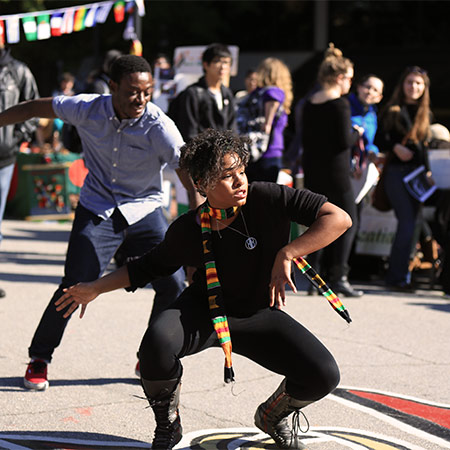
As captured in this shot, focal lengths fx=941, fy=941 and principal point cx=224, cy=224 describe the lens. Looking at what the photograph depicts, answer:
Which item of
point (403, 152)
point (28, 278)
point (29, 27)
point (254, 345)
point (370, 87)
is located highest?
point (29, 27)

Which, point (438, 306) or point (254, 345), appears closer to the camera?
point (254, 345)

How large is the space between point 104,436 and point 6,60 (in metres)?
4.27

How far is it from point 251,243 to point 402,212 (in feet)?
14.8

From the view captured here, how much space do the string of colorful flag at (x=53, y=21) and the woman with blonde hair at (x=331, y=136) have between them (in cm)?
270

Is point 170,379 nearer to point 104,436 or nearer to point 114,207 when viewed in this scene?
point 104,436

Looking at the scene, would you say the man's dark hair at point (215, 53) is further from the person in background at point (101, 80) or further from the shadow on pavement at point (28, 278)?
the shadow on pavement at point (28, 278)

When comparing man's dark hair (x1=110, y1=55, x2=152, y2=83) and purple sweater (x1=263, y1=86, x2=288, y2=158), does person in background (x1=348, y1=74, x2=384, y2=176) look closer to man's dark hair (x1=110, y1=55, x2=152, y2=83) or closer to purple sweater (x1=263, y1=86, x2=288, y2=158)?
purple sweater (x1=263, y1=86, x2=288, y2=158)

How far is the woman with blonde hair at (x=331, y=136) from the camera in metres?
7.54

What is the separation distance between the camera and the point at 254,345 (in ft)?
13.3

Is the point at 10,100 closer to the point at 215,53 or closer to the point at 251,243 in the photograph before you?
the point at 215,53

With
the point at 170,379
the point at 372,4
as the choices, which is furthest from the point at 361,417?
the point at 372,4

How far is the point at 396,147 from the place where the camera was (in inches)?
324

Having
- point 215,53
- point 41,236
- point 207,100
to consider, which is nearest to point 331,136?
point 207,100

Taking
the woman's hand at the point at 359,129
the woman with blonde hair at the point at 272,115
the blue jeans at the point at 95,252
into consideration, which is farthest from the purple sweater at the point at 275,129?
the blue jeans at the point at 95,252
